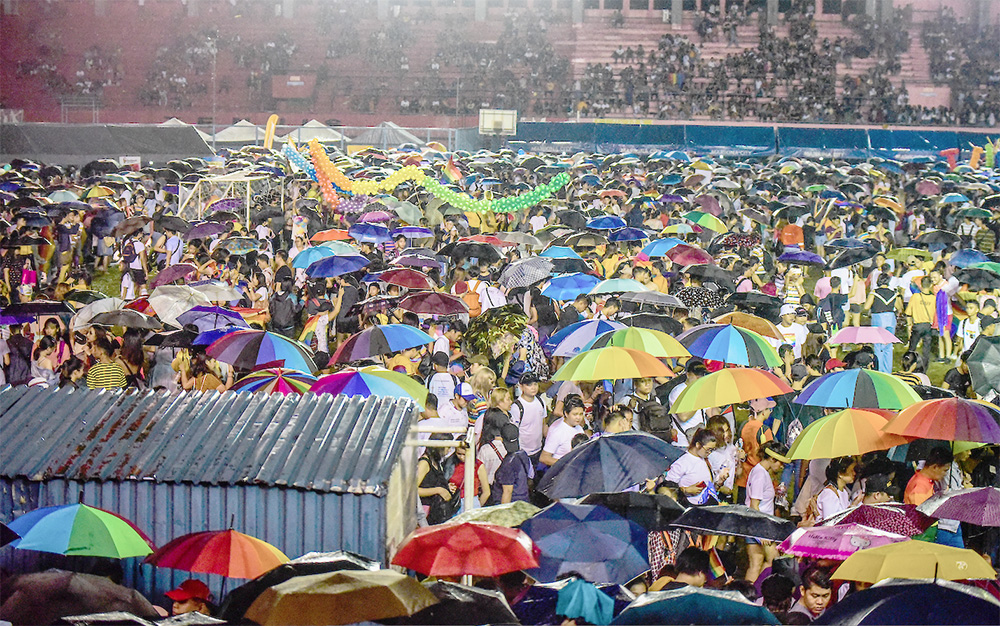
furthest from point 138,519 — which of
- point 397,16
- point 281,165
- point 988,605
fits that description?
point 397,16

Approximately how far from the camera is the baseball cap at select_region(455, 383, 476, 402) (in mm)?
8312

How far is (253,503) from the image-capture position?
5.26 m

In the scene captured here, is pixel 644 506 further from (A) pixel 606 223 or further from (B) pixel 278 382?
(A) pixel 606 223

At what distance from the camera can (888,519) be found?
5598 millimetres

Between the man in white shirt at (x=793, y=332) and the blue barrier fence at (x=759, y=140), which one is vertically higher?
the blue barrier fence at (x=759, y=140)

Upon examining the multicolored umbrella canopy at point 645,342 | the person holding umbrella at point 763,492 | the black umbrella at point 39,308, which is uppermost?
the black umbrella at point 39,308

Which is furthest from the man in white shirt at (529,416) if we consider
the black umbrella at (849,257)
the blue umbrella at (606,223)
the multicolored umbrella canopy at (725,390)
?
the blue umbrella at (606,223)

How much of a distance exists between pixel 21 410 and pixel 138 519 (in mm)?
1196

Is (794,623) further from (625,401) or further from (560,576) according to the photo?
(625,401)

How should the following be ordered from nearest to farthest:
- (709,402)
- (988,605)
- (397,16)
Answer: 1. (988,605)
2. (709,402)
3. (397,16)

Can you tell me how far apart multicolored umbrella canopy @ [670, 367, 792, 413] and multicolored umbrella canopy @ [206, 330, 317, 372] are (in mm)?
2847

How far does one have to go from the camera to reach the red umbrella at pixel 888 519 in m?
5.57

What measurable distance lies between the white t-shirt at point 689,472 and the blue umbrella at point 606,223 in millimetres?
9401

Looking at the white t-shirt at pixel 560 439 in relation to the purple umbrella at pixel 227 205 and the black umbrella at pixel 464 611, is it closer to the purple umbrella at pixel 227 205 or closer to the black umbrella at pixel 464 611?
the black umbrella at pixel 464 611
